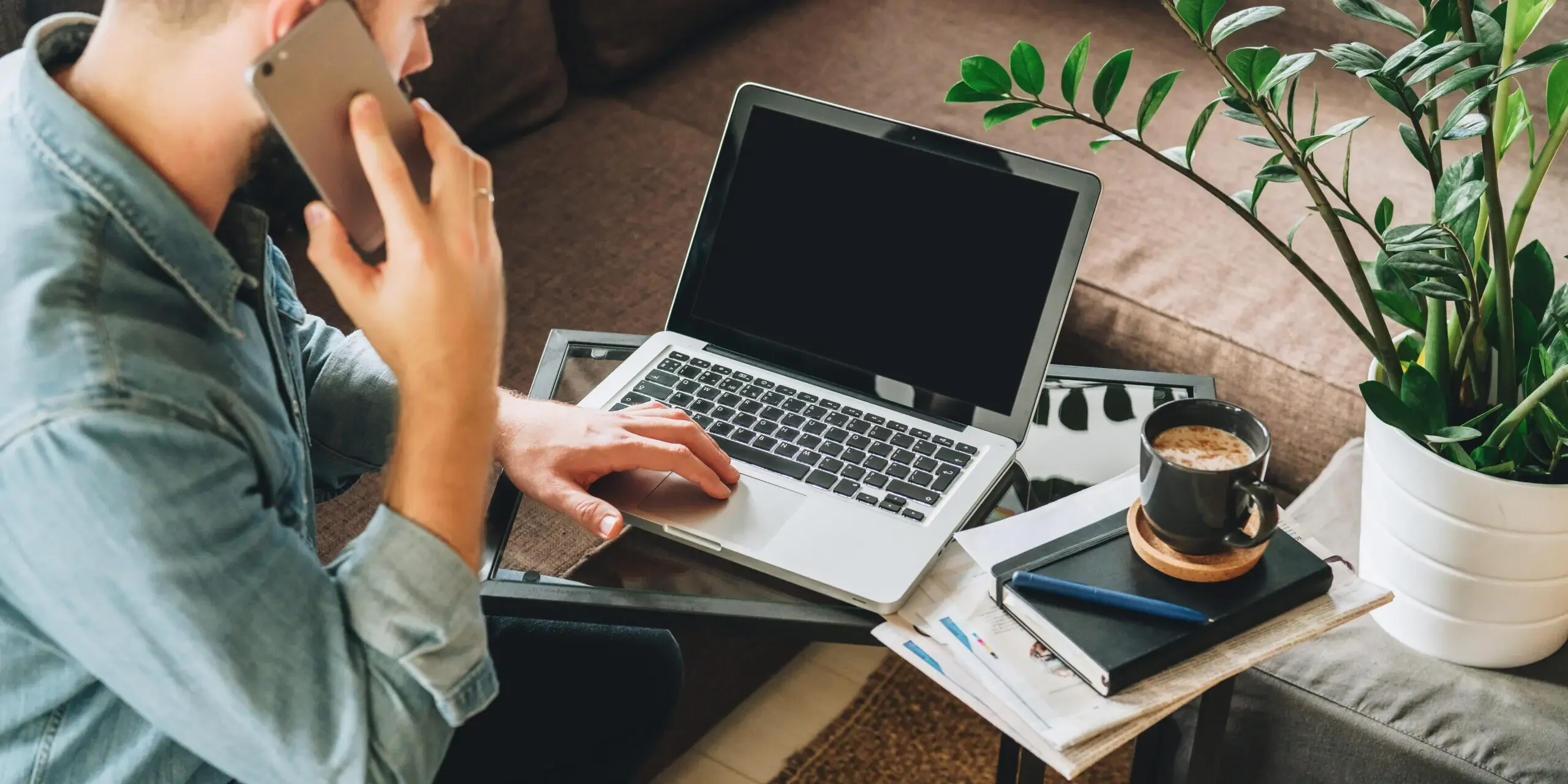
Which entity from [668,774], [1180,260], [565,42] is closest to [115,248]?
[668,774]

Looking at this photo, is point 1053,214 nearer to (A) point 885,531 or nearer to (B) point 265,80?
(A) point 885,531

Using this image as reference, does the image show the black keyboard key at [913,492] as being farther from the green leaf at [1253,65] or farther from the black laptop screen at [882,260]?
the green leaf at [1253,65]

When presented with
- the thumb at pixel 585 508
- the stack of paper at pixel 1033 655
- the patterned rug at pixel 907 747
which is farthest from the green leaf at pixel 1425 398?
the patterned rug at pixel 907 747

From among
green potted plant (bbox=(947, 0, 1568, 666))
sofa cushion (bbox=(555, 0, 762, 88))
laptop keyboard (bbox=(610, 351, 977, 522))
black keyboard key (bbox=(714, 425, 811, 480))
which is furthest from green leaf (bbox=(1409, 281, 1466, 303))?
sofa cushion (bbox=(555, 0, 762, 88))

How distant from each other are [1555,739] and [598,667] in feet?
2.64

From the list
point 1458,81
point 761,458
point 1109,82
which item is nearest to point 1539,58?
point 1458,81

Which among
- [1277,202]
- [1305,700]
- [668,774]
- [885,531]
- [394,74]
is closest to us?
[394,74]

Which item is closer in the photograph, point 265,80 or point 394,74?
point 265,80

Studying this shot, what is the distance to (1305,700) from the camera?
45.9 inches

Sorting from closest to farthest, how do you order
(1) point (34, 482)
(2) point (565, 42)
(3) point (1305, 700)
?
(1) point (34, 482), (3) point (1305, 700), (2) point (565, 42)

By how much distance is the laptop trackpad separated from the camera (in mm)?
956

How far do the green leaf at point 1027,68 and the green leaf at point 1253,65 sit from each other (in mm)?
127

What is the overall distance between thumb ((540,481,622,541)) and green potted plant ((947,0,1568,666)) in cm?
39

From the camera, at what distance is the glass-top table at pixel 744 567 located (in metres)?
0.91
